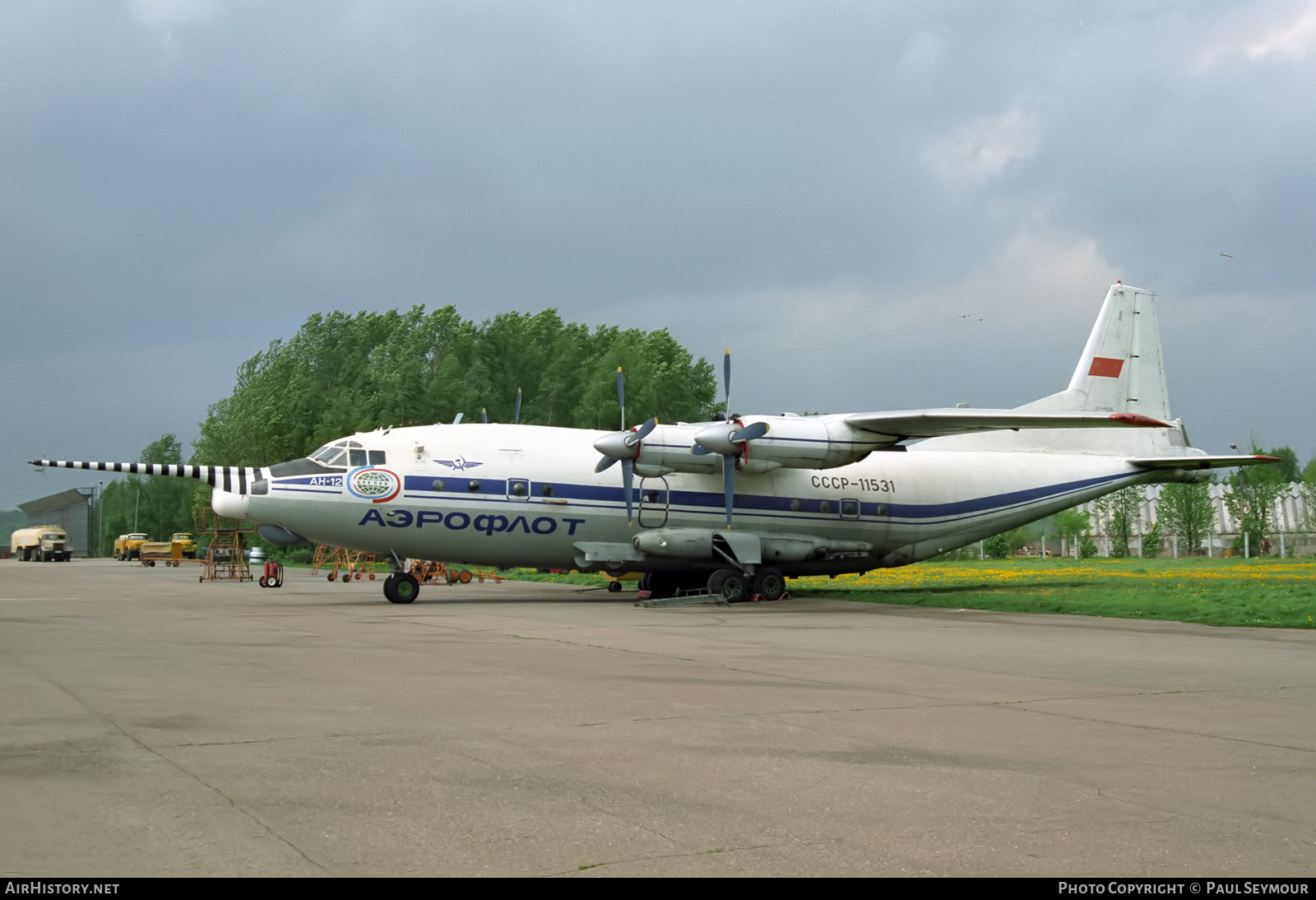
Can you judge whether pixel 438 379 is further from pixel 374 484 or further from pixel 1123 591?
pixel 1123 591

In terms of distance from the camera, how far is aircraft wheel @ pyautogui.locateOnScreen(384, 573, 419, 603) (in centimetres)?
2469

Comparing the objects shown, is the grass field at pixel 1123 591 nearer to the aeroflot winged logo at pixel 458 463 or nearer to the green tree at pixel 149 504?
the aeroflot winged logo at pixel 458 463

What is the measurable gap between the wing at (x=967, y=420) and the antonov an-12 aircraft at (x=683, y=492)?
0.05 m

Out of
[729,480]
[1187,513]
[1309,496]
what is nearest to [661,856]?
[729,480]

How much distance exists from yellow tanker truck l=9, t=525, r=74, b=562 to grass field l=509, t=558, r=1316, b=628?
63563 millimetres

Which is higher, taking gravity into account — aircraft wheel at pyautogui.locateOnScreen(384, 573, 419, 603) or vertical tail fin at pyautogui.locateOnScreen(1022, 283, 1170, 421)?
Answer: vertical tail fin at pyautogui.locateOnScreen(1022, 283, 1170, 421)

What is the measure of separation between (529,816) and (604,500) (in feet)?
67.1

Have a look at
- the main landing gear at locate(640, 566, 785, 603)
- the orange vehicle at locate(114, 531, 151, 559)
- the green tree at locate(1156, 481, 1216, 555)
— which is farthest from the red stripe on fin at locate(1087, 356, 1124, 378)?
the orange vehicle at locate(114, 531, 151, 559)

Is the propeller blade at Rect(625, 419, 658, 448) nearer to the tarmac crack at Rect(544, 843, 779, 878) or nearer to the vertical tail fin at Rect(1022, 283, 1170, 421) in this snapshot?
the vertical tail fin at Rect(1022, 283, 1170, 421)

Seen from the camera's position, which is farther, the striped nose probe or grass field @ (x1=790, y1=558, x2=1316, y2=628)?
the striped nose probe

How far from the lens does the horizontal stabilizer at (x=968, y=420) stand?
79.5 ft

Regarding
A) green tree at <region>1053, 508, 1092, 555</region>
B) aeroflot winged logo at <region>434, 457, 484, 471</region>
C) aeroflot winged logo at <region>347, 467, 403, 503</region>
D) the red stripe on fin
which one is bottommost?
green tree at <region>1053, 508, 1092, 555</region>

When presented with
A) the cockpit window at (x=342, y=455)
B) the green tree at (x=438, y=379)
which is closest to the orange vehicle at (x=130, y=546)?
the green tree at (x=438, y=379)

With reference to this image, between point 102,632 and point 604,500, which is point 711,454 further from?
point 102,632
